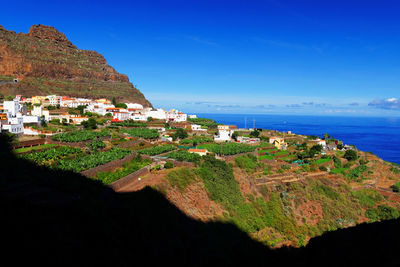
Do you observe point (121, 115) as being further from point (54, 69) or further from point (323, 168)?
point (323, 168)

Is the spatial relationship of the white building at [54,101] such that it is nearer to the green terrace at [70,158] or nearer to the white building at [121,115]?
the white building at [121,115]

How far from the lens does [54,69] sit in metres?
74.6

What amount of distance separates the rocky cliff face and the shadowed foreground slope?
56408 mm

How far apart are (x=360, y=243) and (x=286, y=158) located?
2372cm

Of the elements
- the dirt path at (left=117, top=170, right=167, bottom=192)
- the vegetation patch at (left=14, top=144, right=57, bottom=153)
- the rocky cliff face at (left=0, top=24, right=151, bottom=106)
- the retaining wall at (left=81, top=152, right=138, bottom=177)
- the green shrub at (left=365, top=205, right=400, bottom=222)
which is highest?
the rocky cliff face at (left=0, top=24, right=151, bottom=106)

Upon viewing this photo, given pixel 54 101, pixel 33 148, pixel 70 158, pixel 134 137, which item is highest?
pixel 54 101

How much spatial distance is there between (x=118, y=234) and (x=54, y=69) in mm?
76377

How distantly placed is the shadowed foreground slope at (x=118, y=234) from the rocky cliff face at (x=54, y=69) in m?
56.4

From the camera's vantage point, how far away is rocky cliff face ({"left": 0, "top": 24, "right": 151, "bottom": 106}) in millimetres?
68125

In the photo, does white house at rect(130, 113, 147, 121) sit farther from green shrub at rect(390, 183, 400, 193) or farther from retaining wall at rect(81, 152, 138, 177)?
green shrub at rect(390, 183, 400, 193)

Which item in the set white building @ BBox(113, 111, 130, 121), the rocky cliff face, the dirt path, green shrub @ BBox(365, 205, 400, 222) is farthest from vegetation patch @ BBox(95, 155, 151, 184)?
the rocky cliff face

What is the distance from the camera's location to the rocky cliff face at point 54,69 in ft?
224

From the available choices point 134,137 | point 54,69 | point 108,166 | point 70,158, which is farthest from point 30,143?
point 54,69

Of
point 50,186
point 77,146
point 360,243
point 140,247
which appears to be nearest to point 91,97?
point 77,146
